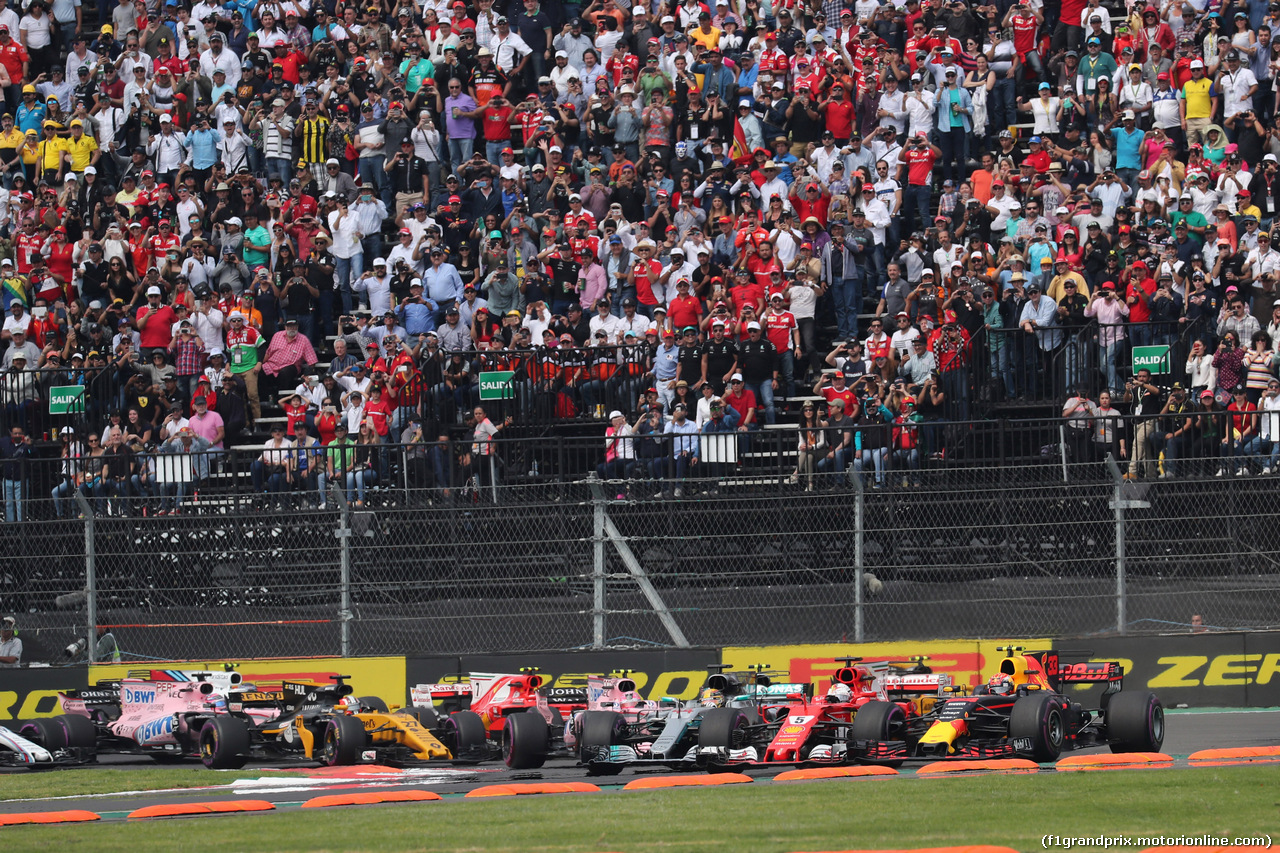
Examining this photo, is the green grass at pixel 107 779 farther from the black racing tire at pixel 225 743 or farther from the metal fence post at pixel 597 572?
the metal fence post at pixel 597 572

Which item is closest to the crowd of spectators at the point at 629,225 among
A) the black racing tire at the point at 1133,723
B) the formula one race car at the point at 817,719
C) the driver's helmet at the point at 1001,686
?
the formula one race car at the point at 817,719

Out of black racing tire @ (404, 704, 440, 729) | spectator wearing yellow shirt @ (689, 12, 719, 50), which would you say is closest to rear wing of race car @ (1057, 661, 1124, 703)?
black racing tire @ (404, 704, 440, 729)

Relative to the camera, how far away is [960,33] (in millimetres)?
27312

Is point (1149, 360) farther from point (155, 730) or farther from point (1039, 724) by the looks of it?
point (155, 730)

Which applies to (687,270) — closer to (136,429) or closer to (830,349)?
(830,349)

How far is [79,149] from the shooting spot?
30.2 meters

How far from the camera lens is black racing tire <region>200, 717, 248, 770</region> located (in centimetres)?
1584

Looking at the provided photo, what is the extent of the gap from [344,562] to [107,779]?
3.92 m

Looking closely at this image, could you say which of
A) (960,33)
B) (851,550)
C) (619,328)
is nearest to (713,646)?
(851,550)

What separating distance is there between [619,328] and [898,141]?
555 cm

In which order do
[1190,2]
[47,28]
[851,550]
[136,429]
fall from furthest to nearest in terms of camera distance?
[47,28], [1190,2], [136,429], [851,550]

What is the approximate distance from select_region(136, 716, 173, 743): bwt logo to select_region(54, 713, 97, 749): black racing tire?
0.43 m

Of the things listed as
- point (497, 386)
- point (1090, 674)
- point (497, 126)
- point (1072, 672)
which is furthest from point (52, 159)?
point (1090, 674)

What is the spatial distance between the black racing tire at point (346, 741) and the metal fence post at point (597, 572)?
3562mm
